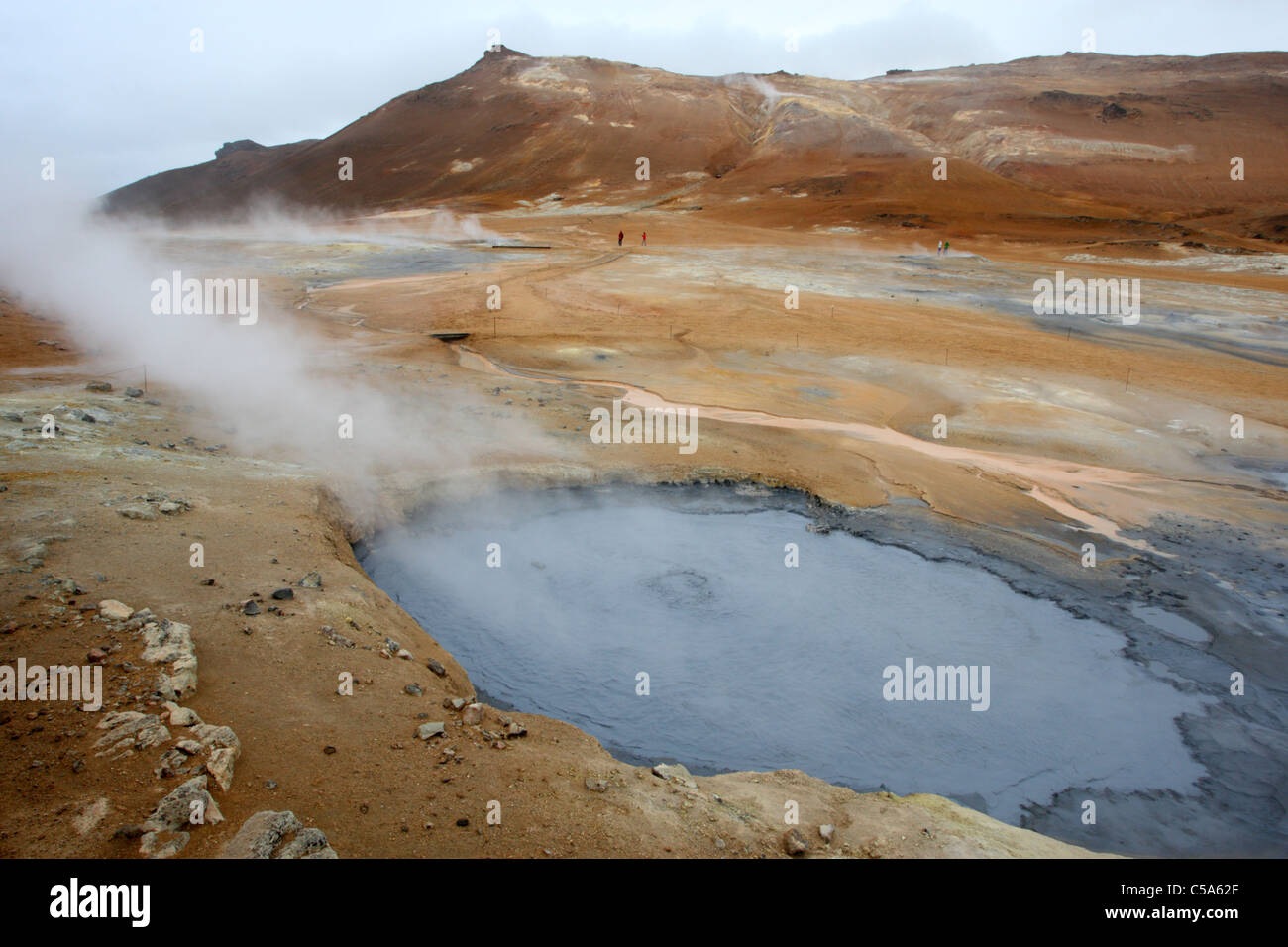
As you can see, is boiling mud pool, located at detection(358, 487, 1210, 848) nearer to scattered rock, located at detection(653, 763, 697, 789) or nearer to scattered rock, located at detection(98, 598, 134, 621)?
scattered rock, located at detection(653, 763, 697, 789)

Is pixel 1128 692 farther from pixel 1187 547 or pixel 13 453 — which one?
pixel 13 453

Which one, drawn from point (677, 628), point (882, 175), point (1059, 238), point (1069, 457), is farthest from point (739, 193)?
point (677, 628)

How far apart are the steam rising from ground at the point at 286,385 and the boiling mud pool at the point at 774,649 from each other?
1.34 metres

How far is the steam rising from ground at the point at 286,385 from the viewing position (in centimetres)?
1059

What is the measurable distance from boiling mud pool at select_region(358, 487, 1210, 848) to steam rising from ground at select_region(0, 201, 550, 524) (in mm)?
1336

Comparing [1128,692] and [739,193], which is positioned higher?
[739,193]

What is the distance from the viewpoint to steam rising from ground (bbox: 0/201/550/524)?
10.6 meters

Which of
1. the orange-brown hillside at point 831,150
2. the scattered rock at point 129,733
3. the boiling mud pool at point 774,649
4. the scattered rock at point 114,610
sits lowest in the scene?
the boiling mud pool at point 774,649

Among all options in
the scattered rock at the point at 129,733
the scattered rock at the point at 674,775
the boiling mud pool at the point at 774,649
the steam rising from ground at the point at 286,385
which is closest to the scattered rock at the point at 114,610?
the scattered rock at the point at 129,733

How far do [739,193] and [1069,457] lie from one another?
50688 mm

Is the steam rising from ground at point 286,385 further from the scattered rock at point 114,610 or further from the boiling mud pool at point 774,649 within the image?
the scattered rock at point 114,610

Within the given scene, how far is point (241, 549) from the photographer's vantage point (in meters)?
7.14

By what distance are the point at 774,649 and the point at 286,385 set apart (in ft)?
30.4

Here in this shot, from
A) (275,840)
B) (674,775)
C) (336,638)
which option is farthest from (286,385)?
(275,840)
